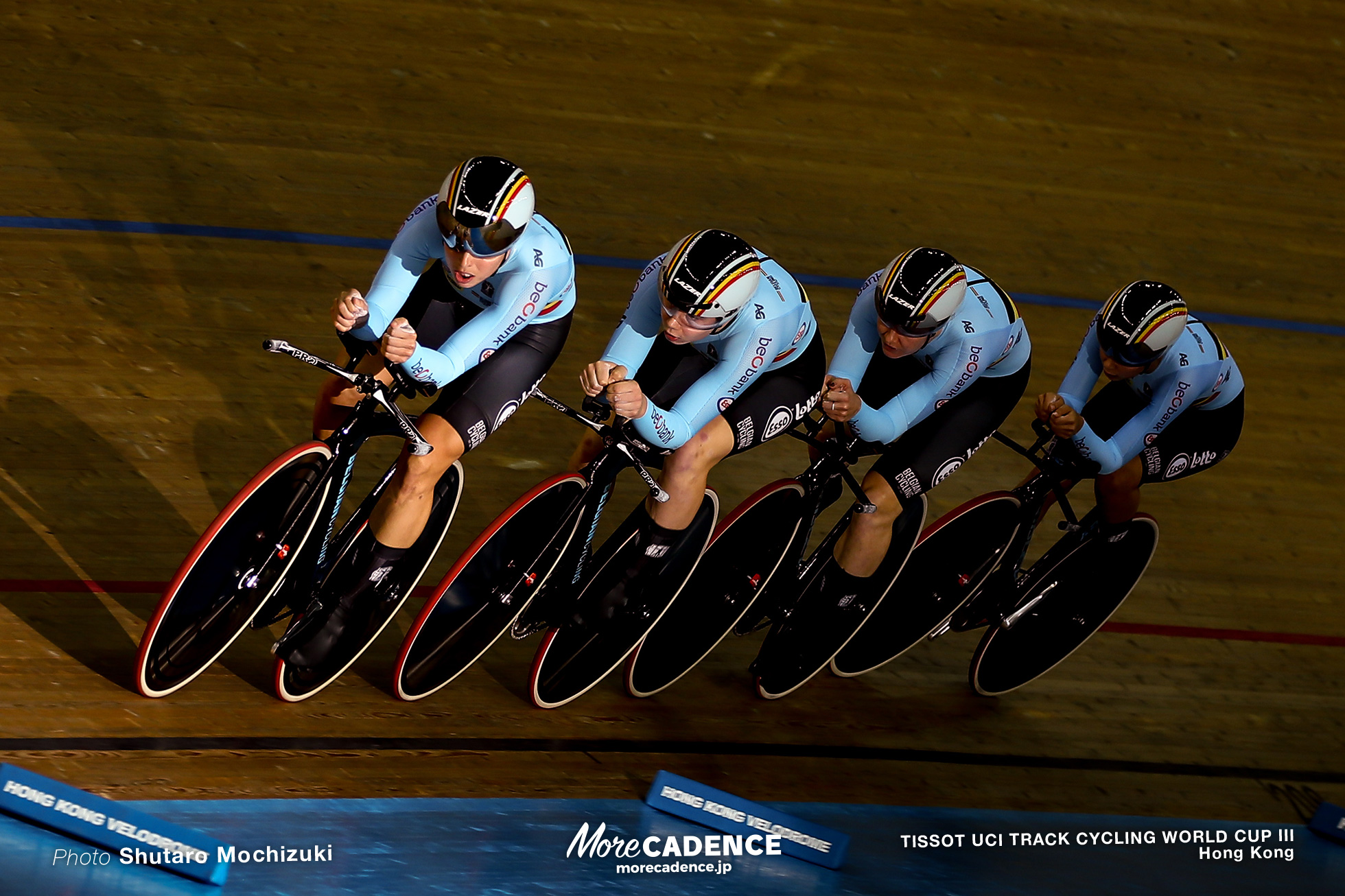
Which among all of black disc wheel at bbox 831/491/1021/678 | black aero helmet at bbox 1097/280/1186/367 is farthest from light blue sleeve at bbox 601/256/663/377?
black aero helmet at bbox 1097/280/1186/367

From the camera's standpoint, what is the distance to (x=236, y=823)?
124 inches

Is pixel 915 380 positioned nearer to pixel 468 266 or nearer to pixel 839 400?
pixel 839 400

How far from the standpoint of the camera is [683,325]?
330cm

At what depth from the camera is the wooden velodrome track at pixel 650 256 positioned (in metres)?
3.72

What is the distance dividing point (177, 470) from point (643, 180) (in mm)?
2788

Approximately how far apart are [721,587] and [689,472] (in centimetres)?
51

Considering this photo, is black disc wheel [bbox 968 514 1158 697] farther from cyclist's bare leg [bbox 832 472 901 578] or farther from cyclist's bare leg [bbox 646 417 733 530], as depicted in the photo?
cyclist's bare leg [bbox 646 417 733 530]

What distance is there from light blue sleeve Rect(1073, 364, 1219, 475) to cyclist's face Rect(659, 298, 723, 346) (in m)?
1.30

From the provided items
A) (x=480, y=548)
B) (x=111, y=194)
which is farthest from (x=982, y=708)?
(x=111, y=194)

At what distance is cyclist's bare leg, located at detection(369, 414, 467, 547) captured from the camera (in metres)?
3.34

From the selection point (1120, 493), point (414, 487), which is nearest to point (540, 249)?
point (414, 487)

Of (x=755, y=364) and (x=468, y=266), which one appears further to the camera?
(x=755, y=364)

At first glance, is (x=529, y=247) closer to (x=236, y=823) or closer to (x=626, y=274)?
(x=236, y=823)

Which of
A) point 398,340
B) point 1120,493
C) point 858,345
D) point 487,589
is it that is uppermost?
point 398,340
